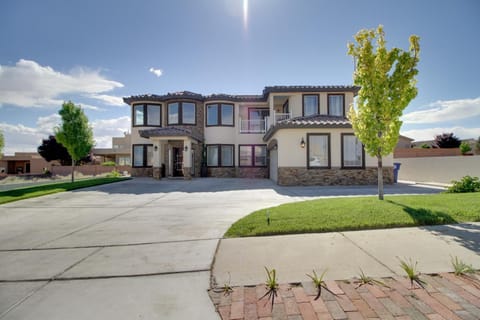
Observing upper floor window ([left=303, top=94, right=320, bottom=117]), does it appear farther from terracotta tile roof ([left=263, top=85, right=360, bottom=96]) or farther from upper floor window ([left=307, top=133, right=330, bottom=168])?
upper floor window ([left=307, top=133, right=330, bottom=168])

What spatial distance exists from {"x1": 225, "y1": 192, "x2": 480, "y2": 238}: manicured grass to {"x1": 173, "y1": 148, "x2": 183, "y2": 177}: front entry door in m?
13.4

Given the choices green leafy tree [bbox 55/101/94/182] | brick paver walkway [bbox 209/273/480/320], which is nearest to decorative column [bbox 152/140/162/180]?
green leafy tree [bbox 55/101/94/182]

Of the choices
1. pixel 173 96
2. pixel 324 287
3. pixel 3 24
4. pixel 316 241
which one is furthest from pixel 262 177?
pixel 3 24

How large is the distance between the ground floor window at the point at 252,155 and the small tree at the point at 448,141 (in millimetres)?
28128

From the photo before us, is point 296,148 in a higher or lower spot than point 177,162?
higher

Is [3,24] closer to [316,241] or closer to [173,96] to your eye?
[173,96]

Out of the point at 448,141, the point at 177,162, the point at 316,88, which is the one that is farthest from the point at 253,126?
the point at 448,141

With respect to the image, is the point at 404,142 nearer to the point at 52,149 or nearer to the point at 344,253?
the point at 344,253

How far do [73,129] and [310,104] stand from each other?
1764cm

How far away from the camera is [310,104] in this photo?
53.5 feet

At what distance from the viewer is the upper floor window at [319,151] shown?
A: 12438 mm

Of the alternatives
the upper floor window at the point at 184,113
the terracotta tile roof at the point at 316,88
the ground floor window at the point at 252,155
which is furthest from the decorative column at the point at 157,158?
the terracotta tile roof at the point at 316,88

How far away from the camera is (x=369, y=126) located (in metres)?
6.54

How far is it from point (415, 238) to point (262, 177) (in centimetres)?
1434
